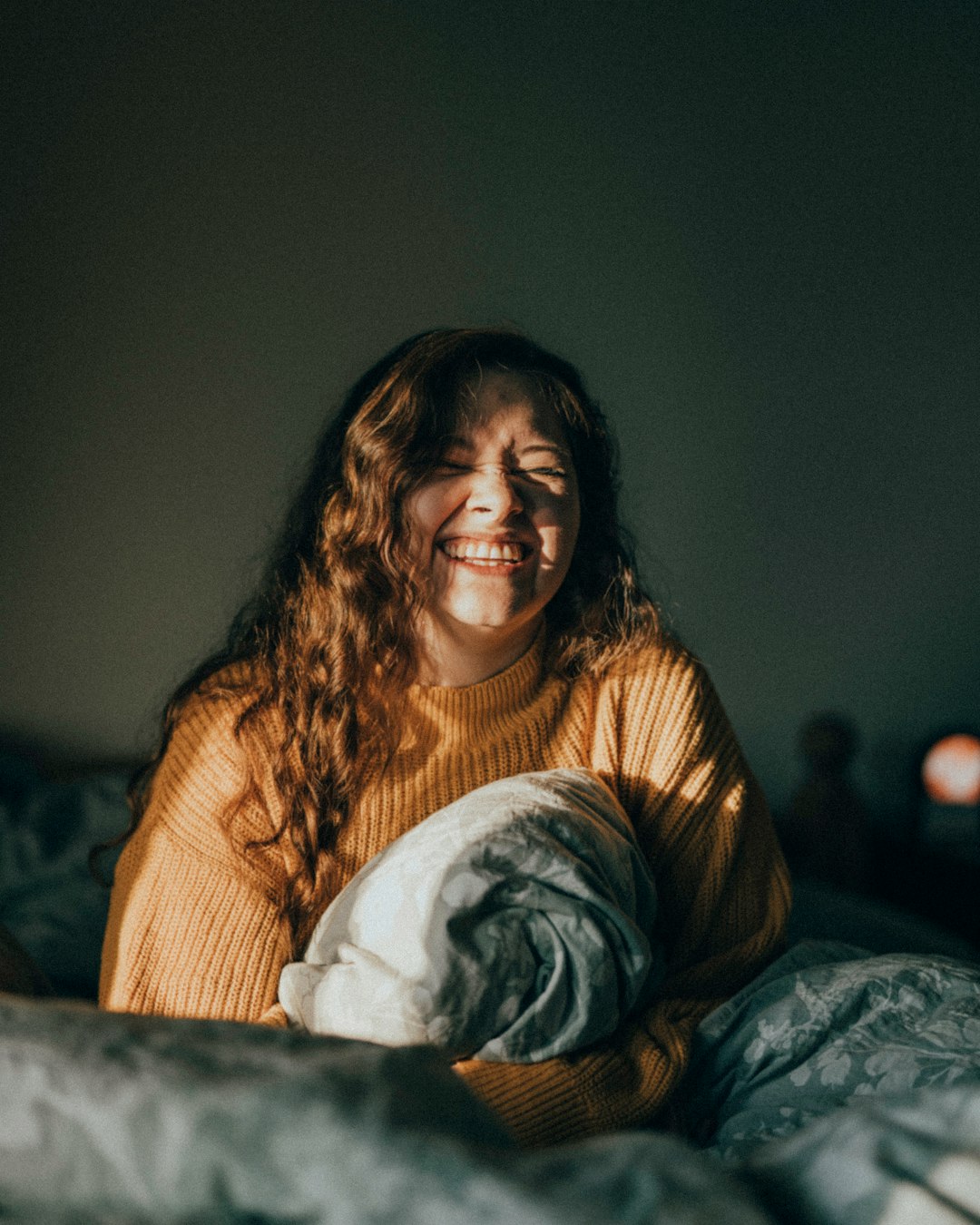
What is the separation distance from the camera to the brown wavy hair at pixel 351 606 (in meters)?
0.99

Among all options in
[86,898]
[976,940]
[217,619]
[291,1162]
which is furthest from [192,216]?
[976,940]

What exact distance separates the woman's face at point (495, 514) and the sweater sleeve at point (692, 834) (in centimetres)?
19

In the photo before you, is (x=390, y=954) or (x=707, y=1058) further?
(x=707, y=1058)

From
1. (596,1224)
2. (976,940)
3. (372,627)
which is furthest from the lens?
(976,940)

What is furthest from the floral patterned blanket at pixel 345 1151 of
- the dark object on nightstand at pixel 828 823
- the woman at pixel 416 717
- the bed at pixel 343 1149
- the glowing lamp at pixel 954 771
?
the glowing lamp at pixel 954 771

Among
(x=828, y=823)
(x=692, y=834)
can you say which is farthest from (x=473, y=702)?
(x=828, y=823)

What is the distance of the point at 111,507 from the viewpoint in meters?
1.64

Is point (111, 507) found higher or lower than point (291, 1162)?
higher

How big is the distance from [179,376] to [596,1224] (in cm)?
155

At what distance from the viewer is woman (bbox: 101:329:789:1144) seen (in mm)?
948

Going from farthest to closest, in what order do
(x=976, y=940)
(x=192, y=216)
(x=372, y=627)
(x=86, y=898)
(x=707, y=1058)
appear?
(x=976, y=940) → (x=192, y=216) → (x=86, y=898) → (x=372, y=627) → (x=707, y=1058)

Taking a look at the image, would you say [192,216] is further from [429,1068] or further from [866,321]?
[429,1068]

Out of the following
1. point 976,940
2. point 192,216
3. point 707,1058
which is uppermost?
point 192,216

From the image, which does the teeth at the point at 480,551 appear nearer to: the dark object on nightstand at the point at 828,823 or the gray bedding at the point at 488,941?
the gray bedding at the point at 488,941
